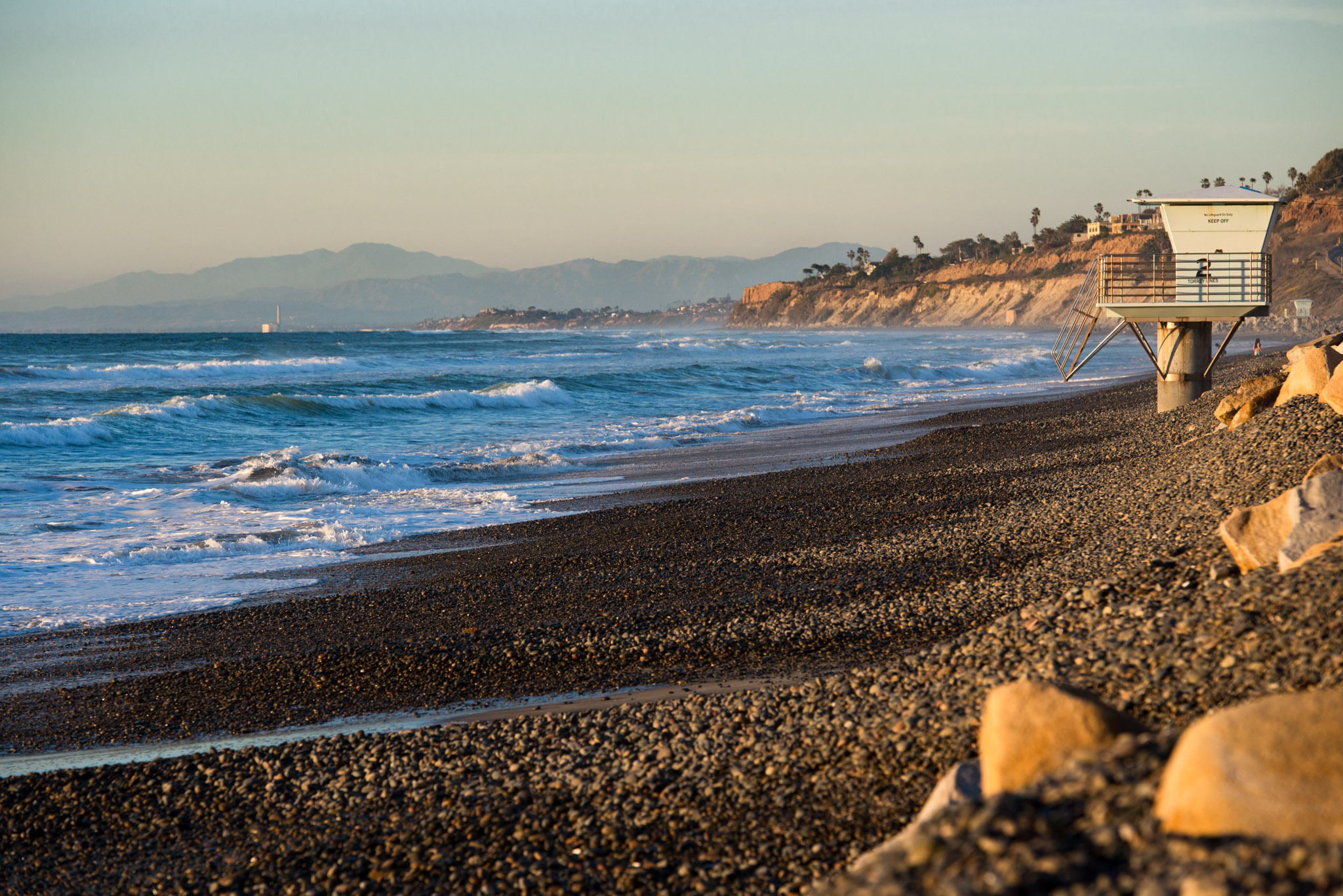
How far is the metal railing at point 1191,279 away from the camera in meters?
18.2

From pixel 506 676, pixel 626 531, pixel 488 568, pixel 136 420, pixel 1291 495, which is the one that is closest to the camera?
pixel 1291 495

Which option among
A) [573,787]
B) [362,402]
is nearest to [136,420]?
[362,402]

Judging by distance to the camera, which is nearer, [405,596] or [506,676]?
[506,676]

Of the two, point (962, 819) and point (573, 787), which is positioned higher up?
point (962, 819)

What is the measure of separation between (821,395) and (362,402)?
15159 mm

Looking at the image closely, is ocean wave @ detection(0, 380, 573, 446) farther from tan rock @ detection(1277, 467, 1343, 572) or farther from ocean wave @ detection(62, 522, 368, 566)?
tan rock @ detection(1277, 467, 1343, 572)

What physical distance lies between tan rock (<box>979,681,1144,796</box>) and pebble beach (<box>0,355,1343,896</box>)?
0.24 metres

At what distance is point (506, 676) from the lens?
7422 mm

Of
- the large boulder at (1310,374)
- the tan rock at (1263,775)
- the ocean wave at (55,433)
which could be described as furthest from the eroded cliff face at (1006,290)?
the tan rock at (1263,775)

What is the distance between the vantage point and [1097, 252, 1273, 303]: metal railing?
18219 mm

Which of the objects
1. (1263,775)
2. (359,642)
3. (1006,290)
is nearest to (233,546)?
(359,642)

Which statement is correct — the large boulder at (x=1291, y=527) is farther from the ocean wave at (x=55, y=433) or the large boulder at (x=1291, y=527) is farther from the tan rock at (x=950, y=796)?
the ocean wave at (x=55, y=433)

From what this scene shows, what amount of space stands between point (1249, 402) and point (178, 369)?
1938 inches

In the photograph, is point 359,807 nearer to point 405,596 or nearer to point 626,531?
point 405,596
